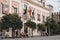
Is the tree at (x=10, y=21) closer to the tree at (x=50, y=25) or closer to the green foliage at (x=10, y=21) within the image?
the green foliage at (x=10, y=21)

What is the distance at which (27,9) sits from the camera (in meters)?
45.0

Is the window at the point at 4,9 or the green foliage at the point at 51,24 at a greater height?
the window at the point at 4,9

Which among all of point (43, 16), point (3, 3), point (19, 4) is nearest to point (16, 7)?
point (19, 4)

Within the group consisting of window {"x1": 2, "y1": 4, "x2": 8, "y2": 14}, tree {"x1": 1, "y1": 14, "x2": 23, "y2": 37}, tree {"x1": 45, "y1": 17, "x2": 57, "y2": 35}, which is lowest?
tree {"x1": 45, "y1": 17, "x2": 57, "y2": 35}

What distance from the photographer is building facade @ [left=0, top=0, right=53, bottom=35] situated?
3851 centimetres

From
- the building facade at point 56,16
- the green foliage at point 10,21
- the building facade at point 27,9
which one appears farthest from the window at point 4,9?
the building facade at point 56,16

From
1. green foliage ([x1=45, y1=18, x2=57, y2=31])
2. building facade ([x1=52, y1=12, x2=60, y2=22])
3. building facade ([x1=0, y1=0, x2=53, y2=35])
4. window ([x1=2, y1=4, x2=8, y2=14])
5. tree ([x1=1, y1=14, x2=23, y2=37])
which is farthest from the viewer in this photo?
building facade ([x1=52, y1=12, x2=60, y2=22])

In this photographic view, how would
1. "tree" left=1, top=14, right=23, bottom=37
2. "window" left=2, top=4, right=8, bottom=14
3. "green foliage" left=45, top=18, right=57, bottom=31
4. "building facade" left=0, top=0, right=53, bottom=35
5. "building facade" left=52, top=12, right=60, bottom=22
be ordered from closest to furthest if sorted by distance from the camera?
"tree" left=1, top=14, right=23, bottom=37
"window" left=2, top=4, right=8, bottom=14
"building facade" left=0, top=0, right=53, bottom=35
"green foliage" left=45, top=18, right=57, bottom=31
"building facade" left=52, top=12, right=60, bottom=22

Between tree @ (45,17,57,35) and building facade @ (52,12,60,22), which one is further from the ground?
building facade @ (52,12,60,22)

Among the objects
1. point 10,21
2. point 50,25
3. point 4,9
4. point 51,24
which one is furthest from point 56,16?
point 10,21

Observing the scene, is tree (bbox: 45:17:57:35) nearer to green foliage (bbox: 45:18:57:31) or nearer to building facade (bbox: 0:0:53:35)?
green foliage (bbox: 45:18:57:31)

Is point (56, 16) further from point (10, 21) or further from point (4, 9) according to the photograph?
point (10, 21)

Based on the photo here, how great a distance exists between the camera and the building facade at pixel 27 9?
38509mm

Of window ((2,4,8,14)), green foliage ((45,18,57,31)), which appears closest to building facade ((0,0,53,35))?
window ((2,4,8,14))
